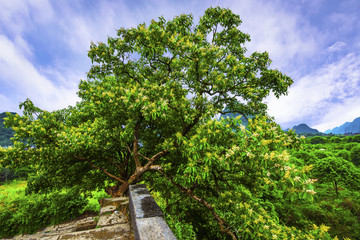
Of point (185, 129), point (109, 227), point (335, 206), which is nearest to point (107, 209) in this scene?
point (109, 227)

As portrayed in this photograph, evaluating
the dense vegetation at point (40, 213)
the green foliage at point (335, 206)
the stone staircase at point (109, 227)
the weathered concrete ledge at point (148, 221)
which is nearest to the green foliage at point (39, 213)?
the dense vegetation at point (40, 213)

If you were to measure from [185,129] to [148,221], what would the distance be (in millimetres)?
4553

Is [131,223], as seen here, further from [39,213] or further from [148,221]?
[39,213]

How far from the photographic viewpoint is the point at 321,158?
2116 cm

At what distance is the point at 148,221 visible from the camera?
3.04m

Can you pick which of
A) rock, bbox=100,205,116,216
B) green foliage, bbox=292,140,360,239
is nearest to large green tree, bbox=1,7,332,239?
rock, bbox=100,205,116,216

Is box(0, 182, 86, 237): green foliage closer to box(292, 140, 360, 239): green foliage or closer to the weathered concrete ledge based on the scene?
the weathered concrete ledge

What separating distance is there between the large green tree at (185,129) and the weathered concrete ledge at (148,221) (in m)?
1.23

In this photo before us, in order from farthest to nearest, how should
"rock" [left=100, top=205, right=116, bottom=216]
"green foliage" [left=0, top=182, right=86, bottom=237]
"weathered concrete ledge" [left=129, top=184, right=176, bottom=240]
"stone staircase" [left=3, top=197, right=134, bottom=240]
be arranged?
"green foliage" [left=0, top=182, right=86, bottom=237] → "rock" [left=100, top=205, right=116, bottom=216] → "stone staircase" [left=3, top=197, right=134, bottom=240] → "weathered concrete ledge" [left=129, top=184, right=176, bottom=240]

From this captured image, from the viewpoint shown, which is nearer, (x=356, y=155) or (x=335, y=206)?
(x=335, y=206)

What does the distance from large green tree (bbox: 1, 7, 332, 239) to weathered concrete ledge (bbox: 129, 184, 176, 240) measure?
1230 millimetres

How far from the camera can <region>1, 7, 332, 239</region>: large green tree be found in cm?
415

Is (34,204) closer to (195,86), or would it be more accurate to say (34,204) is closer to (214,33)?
(195,86)

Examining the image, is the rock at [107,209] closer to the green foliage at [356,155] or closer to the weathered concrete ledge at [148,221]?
the weathered concrete ledge at [148,221]
